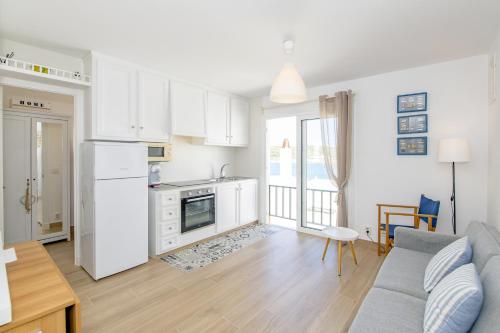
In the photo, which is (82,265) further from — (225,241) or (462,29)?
(462,29)

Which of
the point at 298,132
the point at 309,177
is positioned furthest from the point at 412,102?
the point at 309,177

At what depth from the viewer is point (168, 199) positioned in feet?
10.8

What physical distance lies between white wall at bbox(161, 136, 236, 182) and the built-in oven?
0.68 m

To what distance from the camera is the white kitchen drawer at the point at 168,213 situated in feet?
10.6

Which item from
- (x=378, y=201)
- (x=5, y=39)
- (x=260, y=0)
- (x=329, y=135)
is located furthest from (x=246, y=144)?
(x=5, y=39)

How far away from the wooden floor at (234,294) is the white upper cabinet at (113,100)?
1.70 meters

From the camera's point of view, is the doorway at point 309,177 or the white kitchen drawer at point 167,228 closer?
the white kitchen drawer at point 167,228

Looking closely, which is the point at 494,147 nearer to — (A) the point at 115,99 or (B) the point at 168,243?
(B) the point at 168,243

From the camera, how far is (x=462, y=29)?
230cm

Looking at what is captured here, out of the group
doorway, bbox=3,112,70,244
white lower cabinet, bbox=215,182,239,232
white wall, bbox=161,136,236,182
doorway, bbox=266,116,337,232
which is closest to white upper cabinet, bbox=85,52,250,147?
white wall, bbox=161,136,236,182

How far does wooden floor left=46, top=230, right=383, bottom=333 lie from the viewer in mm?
1981

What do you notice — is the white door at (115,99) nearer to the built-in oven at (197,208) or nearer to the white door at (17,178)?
the built-in oven at (197,208)

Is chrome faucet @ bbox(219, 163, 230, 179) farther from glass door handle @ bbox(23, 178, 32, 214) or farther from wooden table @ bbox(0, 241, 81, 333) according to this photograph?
wooden table @ bbox(0, 241, 81, 333)

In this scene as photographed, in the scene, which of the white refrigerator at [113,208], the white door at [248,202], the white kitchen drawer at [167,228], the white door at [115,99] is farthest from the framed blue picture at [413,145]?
the white door at [115,99]
